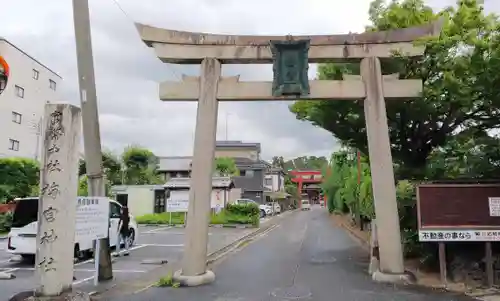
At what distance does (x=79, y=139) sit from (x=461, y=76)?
8169mm

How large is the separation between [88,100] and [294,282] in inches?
238

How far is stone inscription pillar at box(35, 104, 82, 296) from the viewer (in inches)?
286

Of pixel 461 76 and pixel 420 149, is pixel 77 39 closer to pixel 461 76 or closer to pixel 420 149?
pixel 461 76

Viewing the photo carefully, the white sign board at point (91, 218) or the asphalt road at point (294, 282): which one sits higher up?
the white sign board at point (91, 218)

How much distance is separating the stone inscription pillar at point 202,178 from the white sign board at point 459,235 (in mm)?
4725

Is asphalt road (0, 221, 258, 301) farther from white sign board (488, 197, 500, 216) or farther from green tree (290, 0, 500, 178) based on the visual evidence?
white sign board (488, 197, 500, 216)

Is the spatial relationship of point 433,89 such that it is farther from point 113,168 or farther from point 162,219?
point 113,168

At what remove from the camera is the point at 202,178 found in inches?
391

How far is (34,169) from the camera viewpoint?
2566 centimetres

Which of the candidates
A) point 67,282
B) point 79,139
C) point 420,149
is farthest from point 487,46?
point 67,282

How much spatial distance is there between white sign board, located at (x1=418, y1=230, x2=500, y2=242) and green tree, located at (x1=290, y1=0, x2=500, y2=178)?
2.83 meters

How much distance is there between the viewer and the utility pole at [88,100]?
31.0 feet

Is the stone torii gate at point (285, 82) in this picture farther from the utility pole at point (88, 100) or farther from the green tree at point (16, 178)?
the green tree at point (16, 178)

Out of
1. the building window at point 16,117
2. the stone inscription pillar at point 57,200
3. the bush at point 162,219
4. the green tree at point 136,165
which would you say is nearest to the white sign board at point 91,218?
the stone inscription pillar at point 57,200
